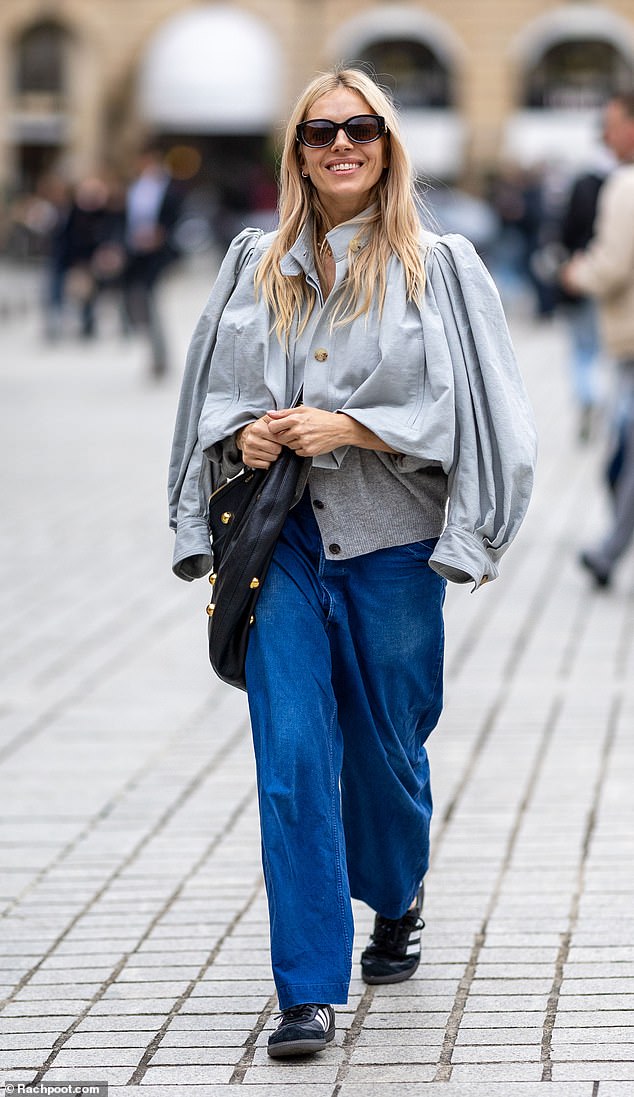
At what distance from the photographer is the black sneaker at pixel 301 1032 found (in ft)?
11.6

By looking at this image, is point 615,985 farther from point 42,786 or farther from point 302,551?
point 42,786

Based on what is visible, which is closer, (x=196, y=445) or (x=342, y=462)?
(x=342, y=462)

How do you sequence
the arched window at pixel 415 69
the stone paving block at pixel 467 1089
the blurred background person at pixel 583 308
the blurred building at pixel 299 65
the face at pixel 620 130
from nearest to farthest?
the stone paving block at pixel 467 1089, the face at pixel 620 130, the blurred background person at pixel 583 308, the blurred building at pixel 299 65, the arched window at pixel 415 69

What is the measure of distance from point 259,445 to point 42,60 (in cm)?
4085

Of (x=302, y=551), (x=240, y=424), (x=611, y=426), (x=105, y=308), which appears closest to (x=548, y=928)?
(x=302, y=551)

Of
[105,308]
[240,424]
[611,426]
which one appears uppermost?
[240,424]

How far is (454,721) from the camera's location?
6.09m

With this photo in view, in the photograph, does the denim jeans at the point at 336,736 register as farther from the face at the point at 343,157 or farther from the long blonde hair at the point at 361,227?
the face at the point at 343,157

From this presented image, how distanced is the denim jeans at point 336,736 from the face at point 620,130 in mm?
5114

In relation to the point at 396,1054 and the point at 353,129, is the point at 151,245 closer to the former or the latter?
the point at 353,129

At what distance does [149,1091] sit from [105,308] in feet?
80.4

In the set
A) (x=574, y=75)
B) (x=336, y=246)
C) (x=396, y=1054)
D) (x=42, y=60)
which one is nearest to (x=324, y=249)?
(x=336, y=246)

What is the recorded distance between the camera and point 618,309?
7.96 metres

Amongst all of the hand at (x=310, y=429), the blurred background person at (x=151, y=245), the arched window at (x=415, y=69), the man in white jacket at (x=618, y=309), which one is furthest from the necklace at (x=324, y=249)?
the arched window at (x=415, y=69)
